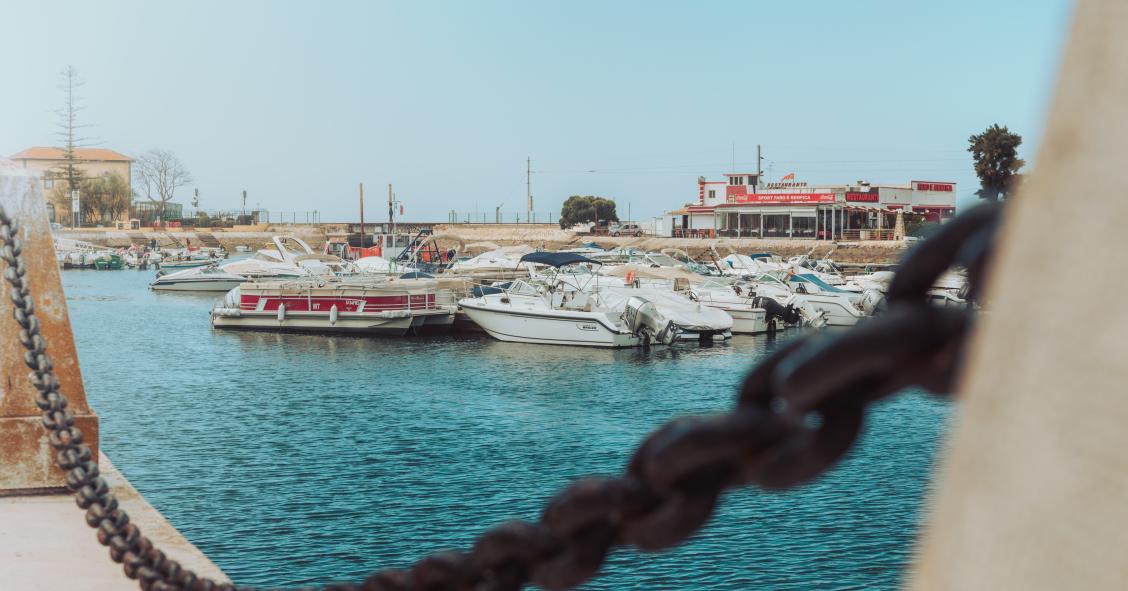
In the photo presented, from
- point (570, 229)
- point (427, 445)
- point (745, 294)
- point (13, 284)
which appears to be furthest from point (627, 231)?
point (13, 284)

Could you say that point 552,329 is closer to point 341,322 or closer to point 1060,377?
point 341,322

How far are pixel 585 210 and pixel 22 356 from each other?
10513 centimetres

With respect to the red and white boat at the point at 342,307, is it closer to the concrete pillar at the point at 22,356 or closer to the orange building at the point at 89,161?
the concrete pillar at the point at 22,356

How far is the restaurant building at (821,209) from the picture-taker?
7588cm

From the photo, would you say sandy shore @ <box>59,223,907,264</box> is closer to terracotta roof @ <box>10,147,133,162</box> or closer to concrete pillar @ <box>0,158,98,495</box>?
terracotta roof @ <box>10,147,133,162</box>

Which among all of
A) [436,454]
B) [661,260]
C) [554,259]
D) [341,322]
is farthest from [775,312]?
[436,454]

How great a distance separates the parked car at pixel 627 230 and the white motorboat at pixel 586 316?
60218 millimetres

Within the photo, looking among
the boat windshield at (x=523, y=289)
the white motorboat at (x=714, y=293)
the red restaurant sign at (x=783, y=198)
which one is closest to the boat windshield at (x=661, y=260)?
the white motorboat at (x=714, y=293)

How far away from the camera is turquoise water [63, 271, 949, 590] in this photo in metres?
12.7

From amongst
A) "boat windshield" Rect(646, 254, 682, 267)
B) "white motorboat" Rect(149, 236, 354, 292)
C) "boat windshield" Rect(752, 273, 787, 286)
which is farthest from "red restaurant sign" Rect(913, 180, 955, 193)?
"white motorboat" Rect(149, 236, 354, 292)

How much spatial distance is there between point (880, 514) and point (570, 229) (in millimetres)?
96714

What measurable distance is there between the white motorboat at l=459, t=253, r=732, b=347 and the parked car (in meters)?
60.2

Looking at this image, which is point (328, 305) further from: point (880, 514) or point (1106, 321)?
point (1106, 321)

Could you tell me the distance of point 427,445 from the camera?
1939 centimetres
